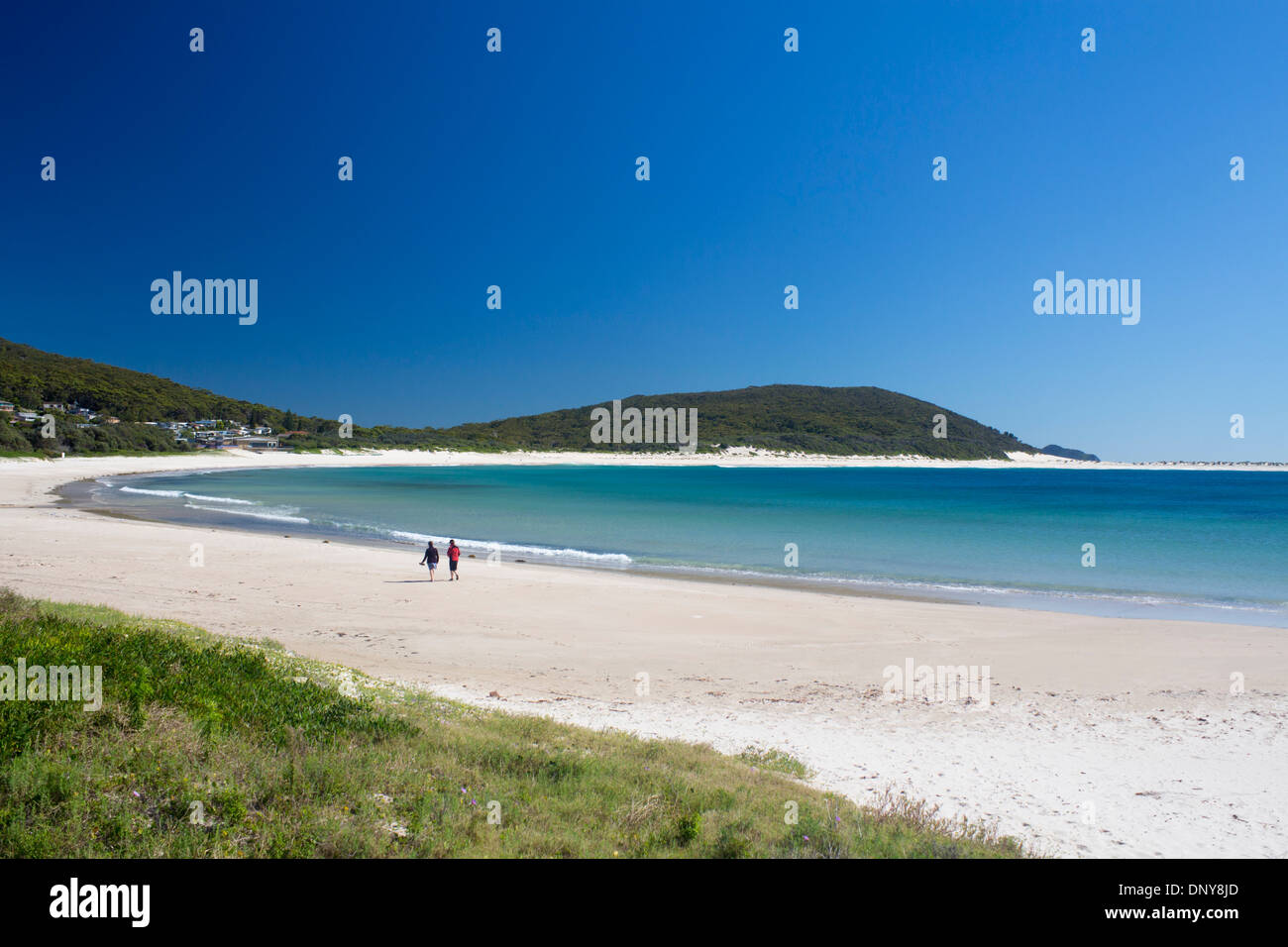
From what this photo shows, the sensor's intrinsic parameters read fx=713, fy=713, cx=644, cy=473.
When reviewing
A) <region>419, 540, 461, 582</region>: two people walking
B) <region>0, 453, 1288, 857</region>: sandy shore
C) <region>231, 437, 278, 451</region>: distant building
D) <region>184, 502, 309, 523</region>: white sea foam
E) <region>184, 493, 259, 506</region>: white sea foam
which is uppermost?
<region>231, 437, 278, 451</region>: distant building

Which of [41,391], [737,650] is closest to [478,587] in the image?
[737,650]

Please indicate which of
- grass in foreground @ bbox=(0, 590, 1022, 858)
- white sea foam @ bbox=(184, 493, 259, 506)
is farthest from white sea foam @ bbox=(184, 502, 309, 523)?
grass in foreground @ bbox=(0, 590, 1022, 858)

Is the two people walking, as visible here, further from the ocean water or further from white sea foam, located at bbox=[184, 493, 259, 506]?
white sea foam, located at bbox=[184, 493, 259, 506]

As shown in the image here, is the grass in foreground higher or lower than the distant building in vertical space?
lower

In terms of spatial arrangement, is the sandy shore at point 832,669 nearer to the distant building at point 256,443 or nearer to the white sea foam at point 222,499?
the white sea foam at point 222,499

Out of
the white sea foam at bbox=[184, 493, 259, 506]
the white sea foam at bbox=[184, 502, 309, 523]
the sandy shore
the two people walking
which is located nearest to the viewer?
the sandy shore

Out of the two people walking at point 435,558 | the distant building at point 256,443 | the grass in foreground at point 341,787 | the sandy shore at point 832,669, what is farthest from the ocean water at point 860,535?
the distant building at point 256,443
